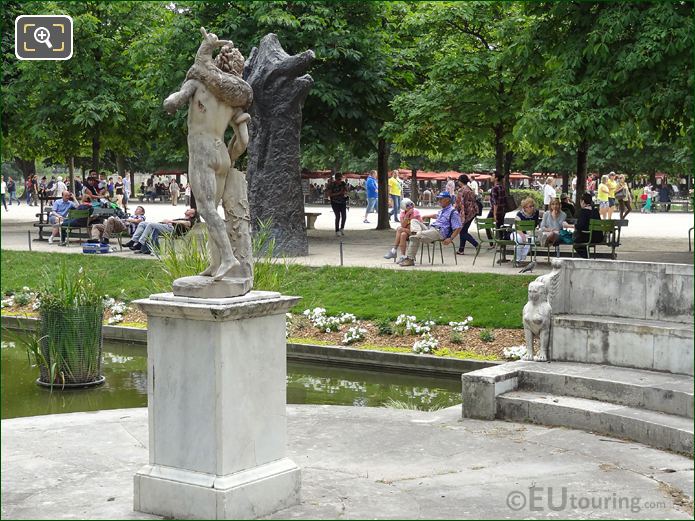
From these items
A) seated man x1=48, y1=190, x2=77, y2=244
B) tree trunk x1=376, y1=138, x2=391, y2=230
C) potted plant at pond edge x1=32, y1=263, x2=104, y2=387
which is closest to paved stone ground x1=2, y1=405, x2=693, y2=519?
potted plant at pond edge x1=32, y1=263, x2=104, y2=387

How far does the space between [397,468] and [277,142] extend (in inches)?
612

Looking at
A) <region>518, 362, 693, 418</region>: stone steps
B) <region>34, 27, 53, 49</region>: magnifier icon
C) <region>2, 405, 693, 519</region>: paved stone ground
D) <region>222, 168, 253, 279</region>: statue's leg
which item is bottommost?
<region>2, 405, 693, 519</region>: paved stone ground

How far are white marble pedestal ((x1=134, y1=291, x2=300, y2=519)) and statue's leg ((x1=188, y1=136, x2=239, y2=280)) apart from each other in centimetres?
33

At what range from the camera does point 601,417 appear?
31.7ft

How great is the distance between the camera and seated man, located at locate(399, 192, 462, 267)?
20406 millimetres

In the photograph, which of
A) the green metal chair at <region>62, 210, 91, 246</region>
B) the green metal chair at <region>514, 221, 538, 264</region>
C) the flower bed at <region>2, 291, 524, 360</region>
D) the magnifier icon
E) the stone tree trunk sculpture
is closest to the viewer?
the magnifier icon

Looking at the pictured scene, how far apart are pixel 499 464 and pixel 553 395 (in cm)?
219

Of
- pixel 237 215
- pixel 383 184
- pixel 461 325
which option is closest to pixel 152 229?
pixel 383 184

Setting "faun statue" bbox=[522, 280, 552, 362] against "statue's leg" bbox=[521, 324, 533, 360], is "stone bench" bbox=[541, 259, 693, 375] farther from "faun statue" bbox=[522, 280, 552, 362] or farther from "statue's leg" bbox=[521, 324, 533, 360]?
"statue's leg" bbox=[521, 324, 533, 360]

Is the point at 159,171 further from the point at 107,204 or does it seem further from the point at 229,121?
the point at 229,121

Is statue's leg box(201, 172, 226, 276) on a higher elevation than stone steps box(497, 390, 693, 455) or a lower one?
higher

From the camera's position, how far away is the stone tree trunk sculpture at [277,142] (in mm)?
22823

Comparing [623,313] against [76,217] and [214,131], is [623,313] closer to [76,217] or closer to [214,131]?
[214,131]

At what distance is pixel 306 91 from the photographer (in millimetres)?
22984
